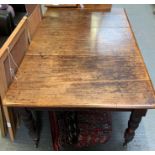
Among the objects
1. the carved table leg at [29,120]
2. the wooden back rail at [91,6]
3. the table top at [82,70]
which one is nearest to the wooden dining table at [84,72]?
the table top at [82,70]

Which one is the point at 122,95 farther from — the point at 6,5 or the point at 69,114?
the point at 6,5

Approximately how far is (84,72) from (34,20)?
0.91m

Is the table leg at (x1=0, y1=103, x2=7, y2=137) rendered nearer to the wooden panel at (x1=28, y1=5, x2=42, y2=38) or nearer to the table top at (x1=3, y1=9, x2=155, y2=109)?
the table top at (x1=3, y1=9, x2=155, y2=109)

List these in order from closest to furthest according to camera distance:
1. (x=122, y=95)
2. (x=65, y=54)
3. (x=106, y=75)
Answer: (x=122, y=95), (x=106, y=75), (x=65, y=54)

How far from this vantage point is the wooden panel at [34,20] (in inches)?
69.9

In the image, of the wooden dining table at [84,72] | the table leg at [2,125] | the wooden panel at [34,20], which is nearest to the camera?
the wooden dining table at [84,72]

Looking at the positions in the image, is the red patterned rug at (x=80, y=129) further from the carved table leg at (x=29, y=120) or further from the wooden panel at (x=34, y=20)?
the wooden panel at (x=34, y=20)

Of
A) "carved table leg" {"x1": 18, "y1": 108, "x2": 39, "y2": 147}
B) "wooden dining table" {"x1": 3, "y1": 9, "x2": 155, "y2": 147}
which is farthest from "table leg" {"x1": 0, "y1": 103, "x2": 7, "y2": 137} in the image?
"carved table leg" {"x1": 18, "y1": 108, "x2": 39, "y2": 147}

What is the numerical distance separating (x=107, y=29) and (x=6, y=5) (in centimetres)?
132

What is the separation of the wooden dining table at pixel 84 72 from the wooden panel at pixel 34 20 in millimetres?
94

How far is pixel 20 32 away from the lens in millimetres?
1477

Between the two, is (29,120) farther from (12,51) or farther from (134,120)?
(134,120)

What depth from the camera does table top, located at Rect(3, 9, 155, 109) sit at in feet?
3.51
